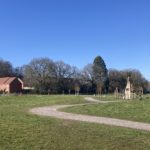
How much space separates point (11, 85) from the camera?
4702 inches

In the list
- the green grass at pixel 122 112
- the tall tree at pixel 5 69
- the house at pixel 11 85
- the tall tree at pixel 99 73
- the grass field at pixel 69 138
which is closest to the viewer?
the grass field at pixel 69 138

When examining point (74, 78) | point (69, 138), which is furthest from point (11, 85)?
point (69, 138)

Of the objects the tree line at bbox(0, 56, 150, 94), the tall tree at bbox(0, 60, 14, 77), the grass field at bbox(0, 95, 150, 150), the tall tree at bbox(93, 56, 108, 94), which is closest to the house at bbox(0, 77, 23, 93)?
A: the tree line at bbox(0, 56, 150, 94)

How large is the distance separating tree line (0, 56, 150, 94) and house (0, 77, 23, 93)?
2366 mm

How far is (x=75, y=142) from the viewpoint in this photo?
13.8 metres

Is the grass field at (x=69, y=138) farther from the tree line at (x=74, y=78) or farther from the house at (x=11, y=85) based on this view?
the house at (x=11, y=85)

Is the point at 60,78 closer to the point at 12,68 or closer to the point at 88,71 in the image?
the point at 88,71

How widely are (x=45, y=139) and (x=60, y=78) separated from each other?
103 metres

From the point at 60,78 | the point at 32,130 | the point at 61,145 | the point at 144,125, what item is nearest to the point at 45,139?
the point at 61,145

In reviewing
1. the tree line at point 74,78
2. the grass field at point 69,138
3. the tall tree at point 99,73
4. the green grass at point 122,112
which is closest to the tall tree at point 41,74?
the tree line at point 74,78

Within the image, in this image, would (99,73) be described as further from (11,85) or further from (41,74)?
(11,85)

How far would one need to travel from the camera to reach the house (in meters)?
119

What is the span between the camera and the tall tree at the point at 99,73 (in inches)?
4778

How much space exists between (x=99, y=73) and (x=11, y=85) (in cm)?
2679
